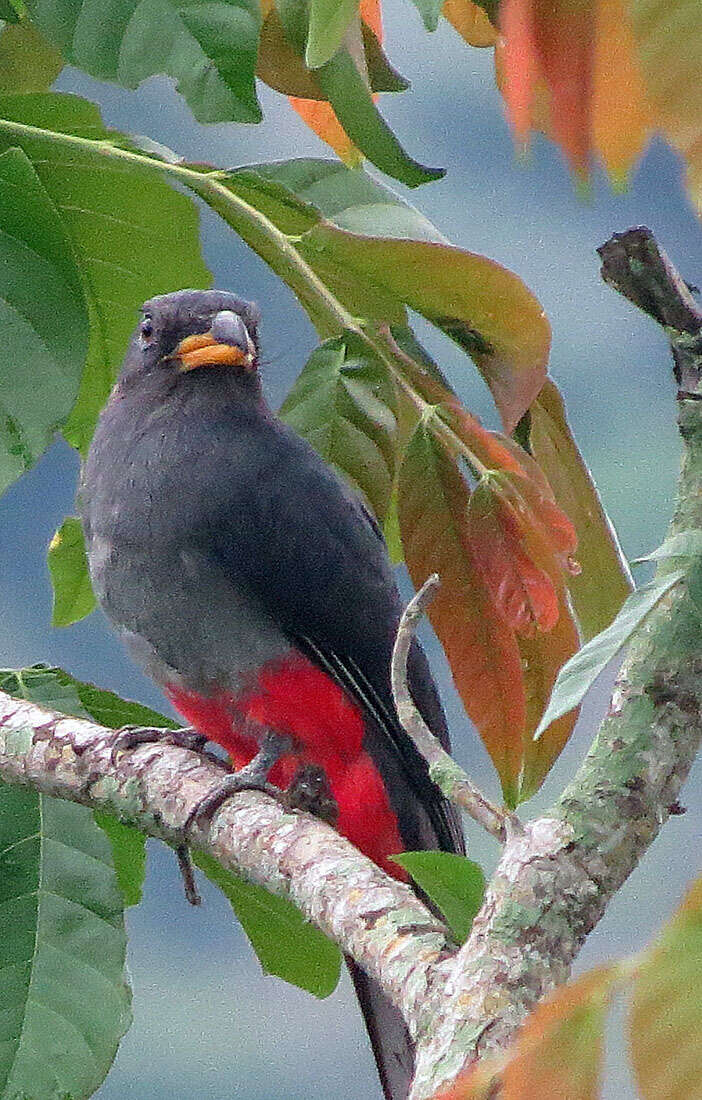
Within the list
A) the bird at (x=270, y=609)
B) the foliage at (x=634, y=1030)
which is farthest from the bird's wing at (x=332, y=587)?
the foliage at (x=634, y=1030)

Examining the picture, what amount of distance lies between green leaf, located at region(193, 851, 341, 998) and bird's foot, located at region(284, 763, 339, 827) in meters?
0.11

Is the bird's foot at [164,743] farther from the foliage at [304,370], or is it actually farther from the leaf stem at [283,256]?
the leaf stem at [283,256]

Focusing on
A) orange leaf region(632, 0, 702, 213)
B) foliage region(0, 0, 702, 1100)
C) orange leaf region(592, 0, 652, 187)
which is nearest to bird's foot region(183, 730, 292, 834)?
foliage region(0, 0, 702, 1100)

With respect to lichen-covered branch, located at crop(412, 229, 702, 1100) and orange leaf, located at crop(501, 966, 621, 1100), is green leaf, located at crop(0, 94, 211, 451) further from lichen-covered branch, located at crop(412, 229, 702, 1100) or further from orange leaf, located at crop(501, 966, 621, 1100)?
orange leaf, located at crop(501, 966, 621, 1100)

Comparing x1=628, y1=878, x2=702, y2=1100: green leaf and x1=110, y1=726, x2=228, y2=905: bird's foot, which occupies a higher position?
x1=628, y1=878, x2=702, y2=1100: green leaf

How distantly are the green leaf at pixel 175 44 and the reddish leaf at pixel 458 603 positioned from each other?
1.18ft

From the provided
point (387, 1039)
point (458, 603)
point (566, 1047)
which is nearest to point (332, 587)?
point (458, 603)

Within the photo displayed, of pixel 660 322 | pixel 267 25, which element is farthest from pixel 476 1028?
pixel 267 25

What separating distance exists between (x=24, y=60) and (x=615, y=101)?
1.38 meters

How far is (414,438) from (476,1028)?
2.26ft

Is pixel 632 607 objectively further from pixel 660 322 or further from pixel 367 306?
pixel 367 306

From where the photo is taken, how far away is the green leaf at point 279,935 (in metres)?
1.54

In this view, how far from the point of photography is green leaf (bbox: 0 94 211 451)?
1.47 metres

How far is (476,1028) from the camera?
74cm
